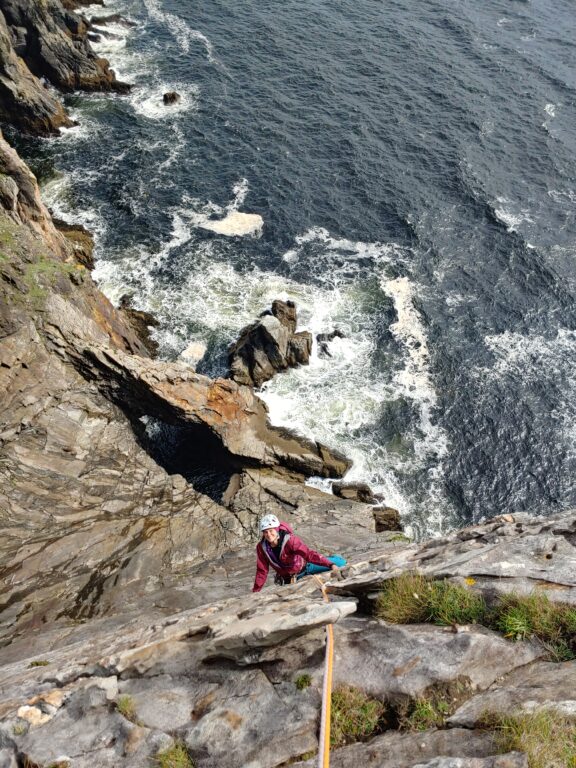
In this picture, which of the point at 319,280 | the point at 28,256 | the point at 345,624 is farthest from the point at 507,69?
the point at 345,624

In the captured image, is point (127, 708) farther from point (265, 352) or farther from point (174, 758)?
point (265, 352)

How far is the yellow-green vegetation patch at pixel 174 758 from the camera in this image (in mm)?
8445

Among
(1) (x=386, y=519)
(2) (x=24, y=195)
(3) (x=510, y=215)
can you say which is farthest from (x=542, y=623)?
(3) (x=510, y=215)

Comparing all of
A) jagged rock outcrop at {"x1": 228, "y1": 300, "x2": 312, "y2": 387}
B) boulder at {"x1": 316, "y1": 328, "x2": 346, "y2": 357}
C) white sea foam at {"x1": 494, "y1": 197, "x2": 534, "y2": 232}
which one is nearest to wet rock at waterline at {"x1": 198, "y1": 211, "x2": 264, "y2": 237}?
jagged rock outcrop at {"x1": 228, "y1": 300, "x2": 312, "y2": 387}

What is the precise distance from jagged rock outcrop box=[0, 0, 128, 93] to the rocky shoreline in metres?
10.9

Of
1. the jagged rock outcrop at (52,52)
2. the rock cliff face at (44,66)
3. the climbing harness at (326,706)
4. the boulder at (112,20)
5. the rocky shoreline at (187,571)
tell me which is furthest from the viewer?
the boulder at (112,20)

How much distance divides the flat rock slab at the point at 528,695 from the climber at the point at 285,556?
4844 millimetres

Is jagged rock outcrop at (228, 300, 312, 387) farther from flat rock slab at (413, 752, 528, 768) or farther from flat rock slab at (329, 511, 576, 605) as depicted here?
flat rock slab at (413, 752, 528, 768)

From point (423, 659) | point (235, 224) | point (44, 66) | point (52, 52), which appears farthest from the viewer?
point (44, 66)

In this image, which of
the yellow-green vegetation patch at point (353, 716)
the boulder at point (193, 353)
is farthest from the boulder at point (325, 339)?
the yellow-green vegetation patch at point (353, 716)

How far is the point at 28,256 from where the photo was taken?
91.4ft

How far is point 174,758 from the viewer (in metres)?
8.52

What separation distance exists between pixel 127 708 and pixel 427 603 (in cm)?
562

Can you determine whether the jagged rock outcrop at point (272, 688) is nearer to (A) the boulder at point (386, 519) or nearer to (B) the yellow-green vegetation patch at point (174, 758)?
(B) the yellow-green vegetation patch at point (174, 758)
